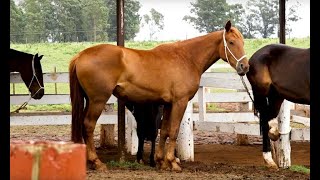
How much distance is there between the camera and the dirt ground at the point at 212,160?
6.36m

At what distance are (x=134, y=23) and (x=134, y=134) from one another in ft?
27.6

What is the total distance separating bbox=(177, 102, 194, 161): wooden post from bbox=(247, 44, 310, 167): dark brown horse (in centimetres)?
111

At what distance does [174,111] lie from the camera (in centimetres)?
720

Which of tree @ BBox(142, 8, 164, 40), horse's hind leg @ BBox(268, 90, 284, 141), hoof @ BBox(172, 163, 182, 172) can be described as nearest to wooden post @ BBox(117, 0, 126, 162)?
hoof @ BBox(172, 163, 182, 172)

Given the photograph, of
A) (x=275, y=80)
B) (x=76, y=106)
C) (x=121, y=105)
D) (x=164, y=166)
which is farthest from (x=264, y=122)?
(x=76, y=106)

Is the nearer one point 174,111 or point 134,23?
point 174,111

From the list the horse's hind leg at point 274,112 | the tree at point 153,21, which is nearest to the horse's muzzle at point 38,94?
the horse's hind leg at point 274,112

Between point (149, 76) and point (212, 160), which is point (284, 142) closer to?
point (212, 160)

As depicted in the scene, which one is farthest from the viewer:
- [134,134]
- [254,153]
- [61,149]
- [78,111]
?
[254,153]

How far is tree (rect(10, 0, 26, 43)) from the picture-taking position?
15.9 meters

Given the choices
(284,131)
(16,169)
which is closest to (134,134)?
(284,131)

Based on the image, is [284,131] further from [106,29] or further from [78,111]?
[106,29]

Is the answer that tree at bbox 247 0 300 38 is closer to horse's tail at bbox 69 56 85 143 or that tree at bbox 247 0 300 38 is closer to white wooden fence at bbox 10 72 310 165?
white wooden fence at bbox 10 72 310 165

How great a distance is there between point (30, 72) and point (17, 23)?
289 inches
